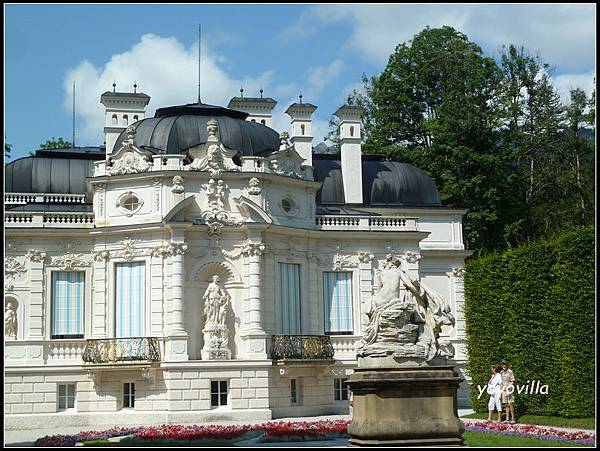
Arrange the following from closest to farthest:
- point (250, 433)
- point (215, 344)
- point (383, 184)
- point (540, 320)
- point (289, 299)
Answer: point (250, 433) < point (540, 320) < point (215, 344) < point (289, 299) < point (383, 184)

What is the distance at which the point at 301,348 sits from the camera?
38.5m

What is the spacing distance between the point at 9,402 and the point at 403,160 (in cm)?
2530

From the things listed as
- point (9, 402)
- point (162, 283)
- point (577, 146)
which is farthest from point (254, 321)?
point (577, 146)

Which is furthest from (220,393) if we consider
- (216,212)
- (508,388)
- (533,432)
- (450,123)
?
(450,123)

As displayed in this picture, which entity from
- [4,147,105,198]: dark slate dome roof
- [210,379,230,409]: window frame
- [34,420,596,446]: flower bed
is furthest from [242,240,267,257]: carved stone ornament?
[4,147,105,198]: dark slate dome roof

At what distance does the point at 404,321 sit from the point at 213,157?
1896 cm

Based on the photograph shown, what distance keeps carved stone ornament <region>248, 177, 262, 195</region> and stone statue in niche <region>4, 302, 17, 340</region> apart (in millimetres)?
9713

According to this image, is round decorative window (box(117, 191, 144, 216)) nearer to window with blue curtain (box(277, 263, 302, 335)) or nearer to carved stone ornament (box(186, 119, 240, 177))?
carved stone ornament (box(186, 119, 240, 177))

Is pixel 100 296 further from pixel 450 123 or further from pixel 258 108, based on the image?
pixel 450 123

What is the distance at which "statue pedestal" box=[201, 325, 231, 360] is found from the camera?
122ft

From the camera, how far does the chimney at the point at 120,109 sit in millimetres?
43781

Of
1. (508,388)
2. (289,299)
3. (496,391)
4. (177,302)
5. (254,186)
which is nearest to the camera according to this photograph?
(508,388)

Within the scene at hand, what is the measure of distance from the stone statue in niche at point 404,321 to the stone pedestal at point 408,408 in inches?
18.2

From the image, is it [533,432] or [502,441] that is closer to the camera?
[502,441]
